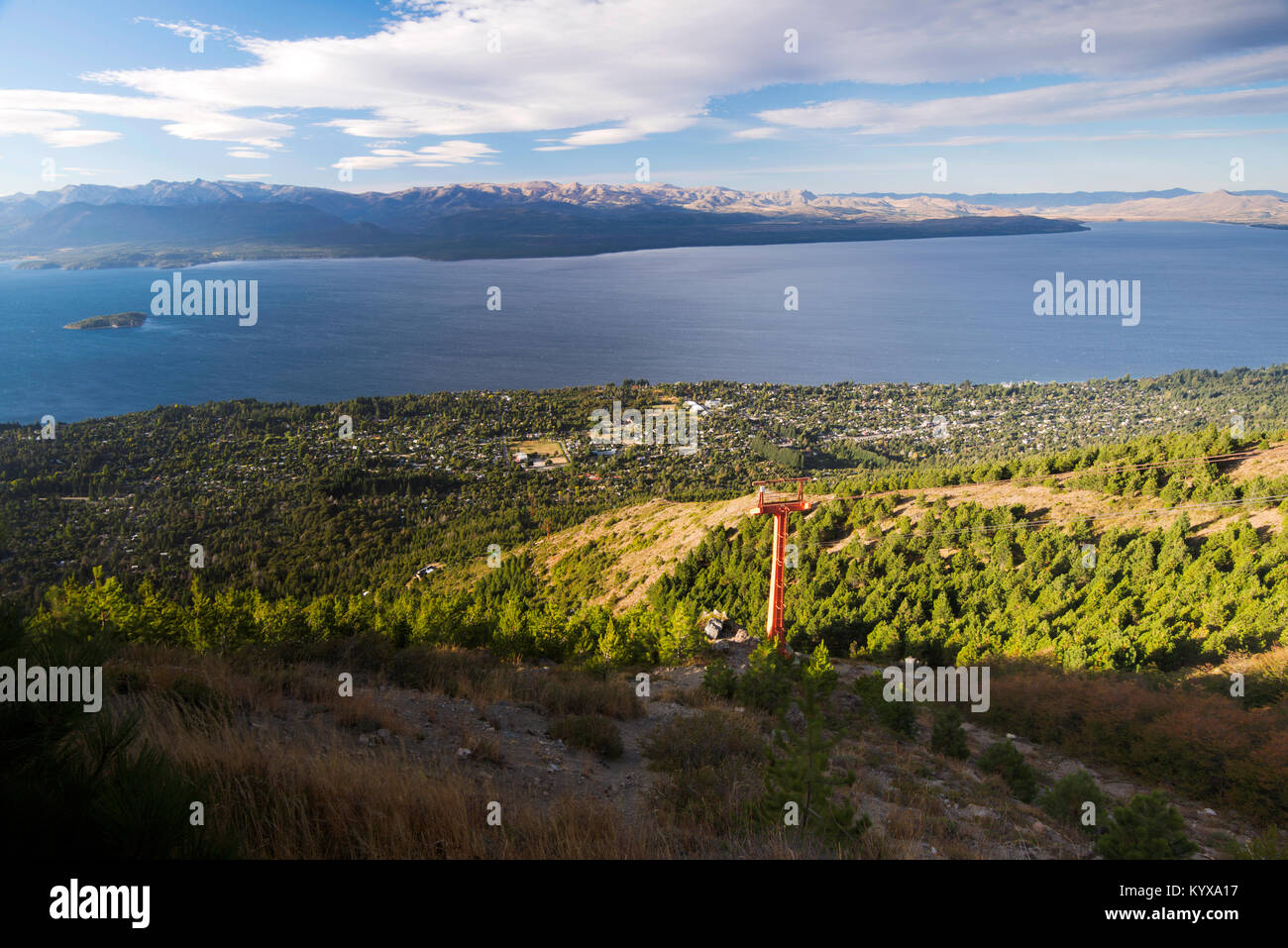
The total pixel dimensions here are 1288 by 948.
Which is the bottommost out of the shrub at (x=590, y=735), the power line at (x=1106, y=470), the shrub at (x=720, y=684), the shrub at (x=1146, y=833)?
the shrub at (x=720, y=684)

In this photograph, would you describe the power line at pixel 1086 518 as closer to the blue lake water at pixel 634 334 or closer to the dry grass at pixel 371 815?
the dry grass at pixel 371 815

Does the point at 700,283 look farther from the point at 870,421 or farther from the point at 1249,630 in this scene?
the point at 1249,630

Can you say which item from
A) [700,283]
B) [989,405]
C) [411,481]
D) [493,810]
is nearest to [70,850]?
[493,810]

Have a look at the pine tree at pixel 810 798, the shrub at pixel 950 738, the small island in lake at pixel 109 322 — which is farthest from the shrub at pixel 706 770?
the small island in lake at pixel 109 322

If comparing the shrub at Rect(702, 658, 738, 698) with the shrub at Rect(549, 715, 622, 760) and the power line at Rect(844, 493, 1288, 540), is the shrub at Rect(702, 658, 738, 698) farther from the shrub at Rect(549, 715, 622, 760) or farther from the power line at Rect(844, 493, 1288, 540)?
the power line at Rect(844, 493, 1288, 540)

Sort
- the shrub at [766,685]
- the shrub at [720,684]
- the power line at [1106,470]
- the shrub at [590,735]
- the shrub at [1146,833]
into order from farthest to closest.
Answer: the power line at [1106,470] < the shrub at [720,684] < the shrub at [766,685] < the shrub at [590,735] < the shrub at [1146,833]

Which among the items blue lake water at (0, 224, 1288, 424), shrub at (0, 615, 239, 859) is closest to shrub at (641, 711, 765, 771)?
shrub at (0, 615, 239, 859)

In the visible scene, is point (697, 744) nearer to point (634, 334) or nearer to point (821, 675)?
point (821, 675)
